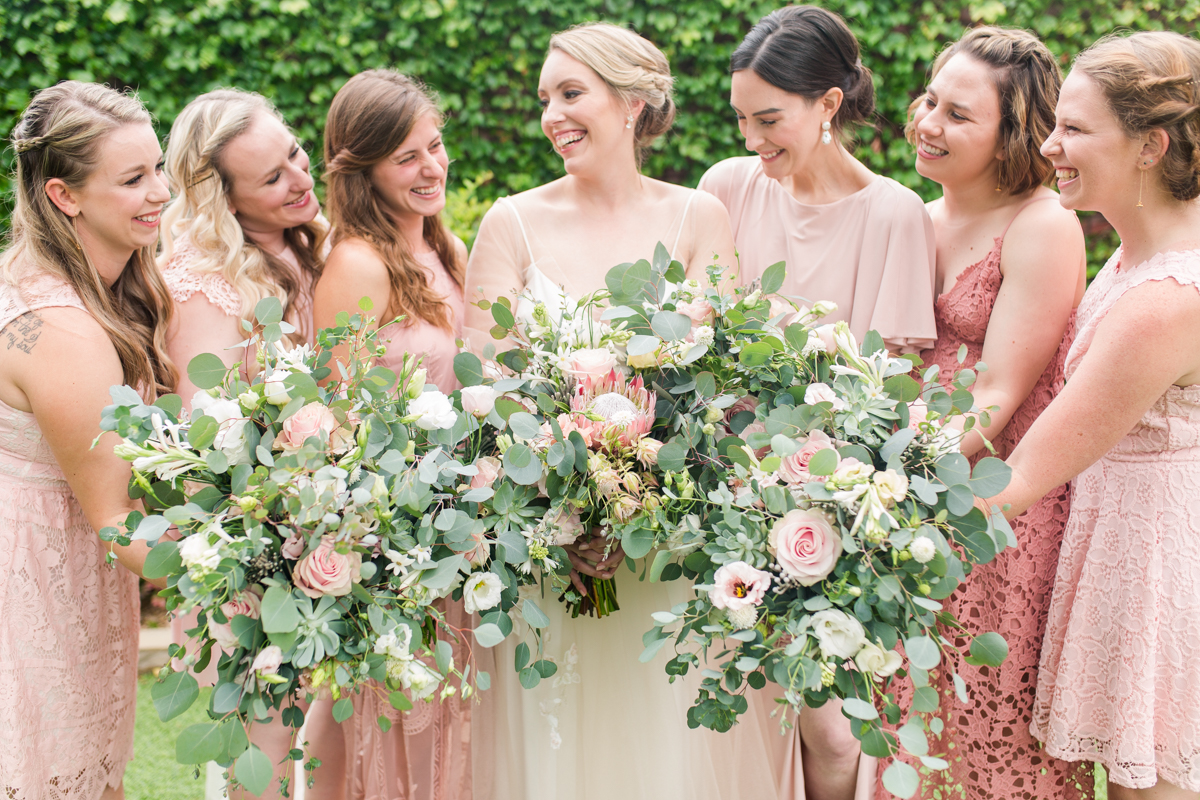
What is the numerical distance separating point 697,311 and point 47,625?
1.86 metres

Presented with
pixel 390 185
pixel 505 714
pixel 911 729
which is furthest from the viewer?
pixel 390 185

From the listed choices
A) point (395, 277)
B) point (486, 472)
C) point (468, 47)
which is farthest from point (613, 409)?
point (468, 47)

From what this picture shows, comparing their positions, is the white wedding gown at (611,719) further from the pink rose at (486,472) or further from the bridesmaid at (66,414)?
the bridesmaid at (66,414)

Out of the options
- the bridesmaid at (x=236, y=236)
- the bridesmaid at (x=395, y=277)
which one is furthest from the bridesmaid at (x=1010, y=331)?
the bridesmaid at (x=236, y=236)

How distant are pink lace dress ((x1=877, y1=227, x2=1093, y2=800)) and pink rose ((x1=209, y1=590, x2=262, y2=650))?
202 centimetres

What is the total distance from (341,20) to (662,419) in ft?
13.2

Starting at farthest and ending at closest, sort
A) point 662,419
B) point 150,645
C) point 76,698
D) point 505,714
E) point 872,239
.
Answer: point 150,645
point 872,239
point 505,714
point 76,698
point 662,419

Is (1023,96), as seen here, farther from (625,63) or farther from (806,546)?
(806,546)

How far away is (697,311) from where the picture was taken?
2123mm

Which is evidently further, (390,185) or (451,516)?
(390,185)

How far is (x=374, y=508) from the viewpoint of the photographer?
5.71 ft

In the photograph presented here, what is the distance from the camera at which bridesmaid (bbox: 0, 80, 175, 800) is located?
2.17 metres

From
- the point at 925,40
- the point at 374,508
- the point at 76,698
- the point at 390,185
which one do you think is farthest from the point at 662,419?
the point at 925,40

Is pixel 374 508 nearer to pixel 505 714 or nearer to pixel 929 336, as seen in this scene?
pixel 505 714
